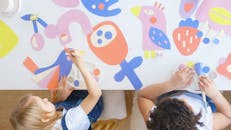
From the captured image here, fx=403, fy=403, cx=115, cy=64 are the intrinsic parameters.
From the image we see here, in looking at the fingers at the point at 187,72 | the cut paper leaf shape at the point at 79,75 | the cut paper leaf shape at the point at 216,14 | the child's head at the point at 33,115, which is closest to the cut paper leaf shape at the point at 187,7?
the cut paper leaf shape at the point at 216,14

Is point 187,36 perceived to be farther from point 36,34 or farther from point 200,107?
point 36,34

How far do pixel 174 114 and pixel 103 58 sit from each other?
0.25m

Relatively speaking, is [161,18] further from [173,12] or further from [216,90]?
[216,90]

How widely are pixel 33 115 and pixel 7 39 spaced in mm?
211

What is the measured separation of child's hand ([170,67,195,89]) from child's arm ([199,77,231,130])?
3cm

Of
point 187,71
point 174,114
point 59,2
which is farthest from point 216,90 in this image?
point 59,2

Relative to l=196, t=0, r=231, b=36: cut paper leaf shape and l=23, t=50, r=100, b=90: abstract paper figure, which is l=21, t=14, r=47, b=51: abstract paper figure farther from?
l=196, t=0, r=231, b=36: cut paper leaf shape

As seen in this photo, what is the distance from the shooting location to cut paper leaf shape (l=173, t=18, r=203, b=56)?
871 millimetres

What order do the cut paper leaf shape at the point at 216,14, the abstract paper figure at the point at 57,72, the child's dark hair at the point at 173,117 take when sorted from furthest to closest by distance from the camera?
the abstract paper figure at the point at 57,72
the cut paper leaf shape at the point at 216,14
the child's dark hair at the point at 173,117

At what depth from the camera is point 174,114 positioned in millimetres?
754

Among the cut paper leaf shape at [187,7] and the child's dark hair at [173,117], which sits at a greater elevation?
the cut paper leaf shape at [187,7]

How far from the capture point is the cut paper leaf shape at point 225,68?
2.86 feet

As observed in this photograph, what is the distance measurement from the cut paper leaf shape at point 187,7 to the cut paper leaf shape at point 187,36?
13 millimetres

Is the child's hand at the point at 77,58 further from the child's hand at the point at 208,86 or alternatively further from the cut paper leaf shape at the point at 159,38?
the child's hand at the point at 208,86
